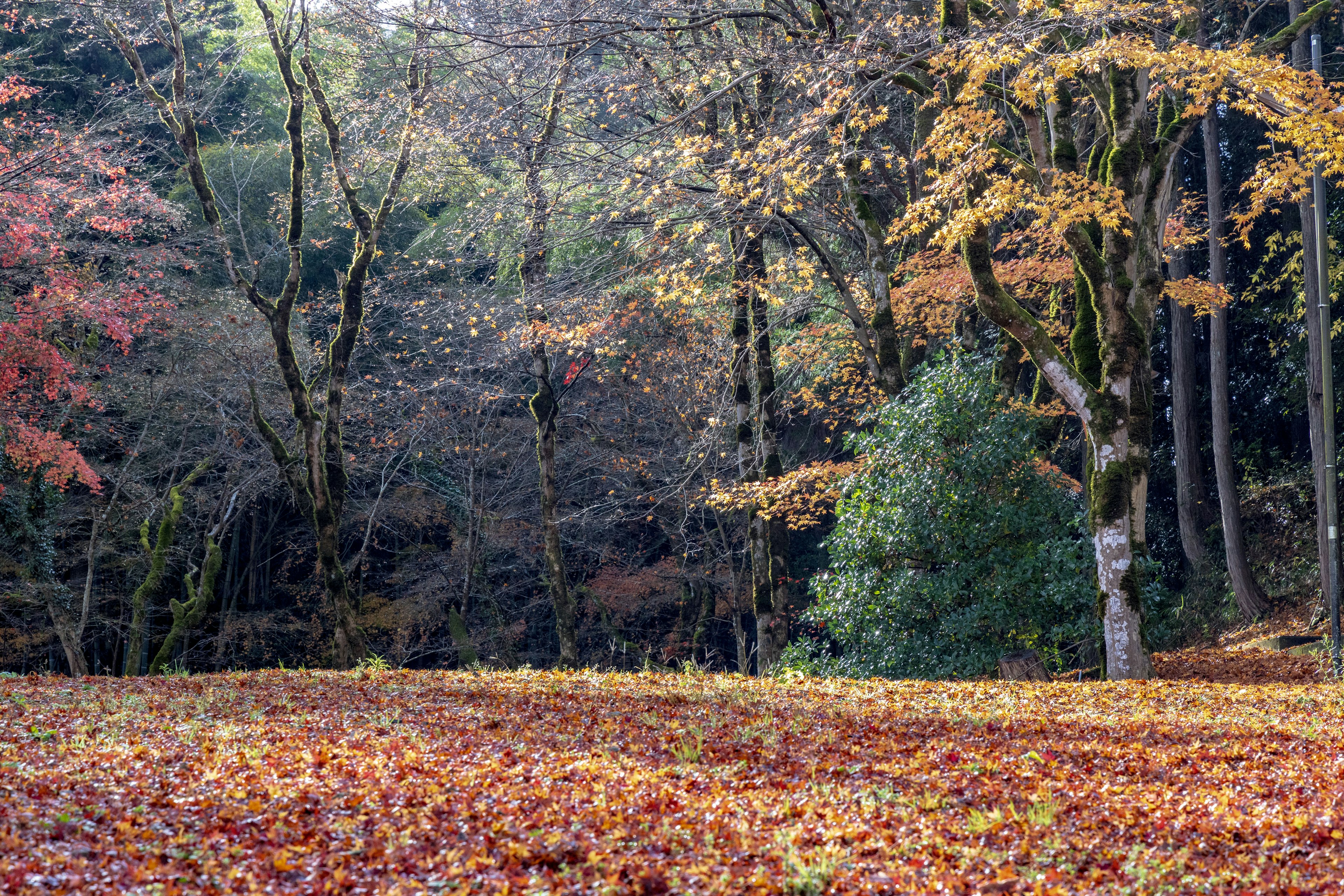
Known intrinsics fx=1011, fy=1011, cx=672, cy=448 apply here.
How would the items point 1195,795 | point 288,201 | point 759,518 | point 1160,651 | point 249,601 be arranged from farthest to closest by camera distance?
point 249,601 → point 1160,651 → point 288,201 → point 759,518 → point 1195,795

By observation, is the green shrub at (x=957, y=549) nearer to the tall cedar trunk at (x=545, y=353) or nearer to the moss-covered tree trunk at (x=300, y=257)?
the tall cedar trunk at (x=545, y=353)

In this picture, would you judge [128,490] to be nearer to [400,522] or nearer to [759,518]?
[400,522]

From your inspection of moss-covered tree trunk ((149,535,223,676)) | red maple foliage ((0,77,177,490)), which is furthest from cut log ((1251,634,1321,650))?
red maple foliage ((0,77,177,490))

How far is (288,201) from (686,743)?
1315 cm

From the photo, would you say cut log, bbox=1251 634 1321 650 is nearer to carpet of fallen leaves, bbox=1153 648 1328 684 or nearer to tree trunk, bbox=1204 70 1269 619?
carpet of fallen leaves, bbox=1153 648 1328 684

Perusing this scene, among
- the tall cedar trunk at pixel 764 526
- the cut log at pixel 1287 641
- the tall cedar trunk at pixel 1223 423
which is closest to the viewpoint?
the tall cedar trunk at pixel 764 526

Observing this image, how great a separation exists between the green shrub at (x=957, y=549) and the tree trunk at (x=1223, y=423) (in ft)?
22.3

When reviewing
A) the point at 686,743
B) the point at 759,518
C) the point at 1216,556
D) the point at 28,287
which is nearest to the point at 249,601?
the point at 28,287

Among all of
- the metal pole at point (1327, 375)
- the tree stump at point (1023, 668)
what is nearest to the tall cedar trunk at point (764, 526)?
the tree stump at point (1023, 668)

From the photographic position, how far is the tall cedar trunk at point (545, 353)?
1197 cm

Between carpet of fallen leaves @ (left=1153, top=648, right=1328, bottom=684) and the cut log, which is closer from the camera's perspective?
carpet of fallen leaves @ (left=1153, top=648, right=1328, bottom=684)

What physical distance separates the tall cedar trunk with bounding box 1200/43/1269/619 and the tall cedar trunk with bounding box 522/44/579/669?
10.5 meters

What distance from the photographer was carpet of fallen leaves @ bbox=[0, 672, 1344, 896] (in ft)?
10.8

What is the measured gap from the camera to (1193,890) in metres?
3.35
